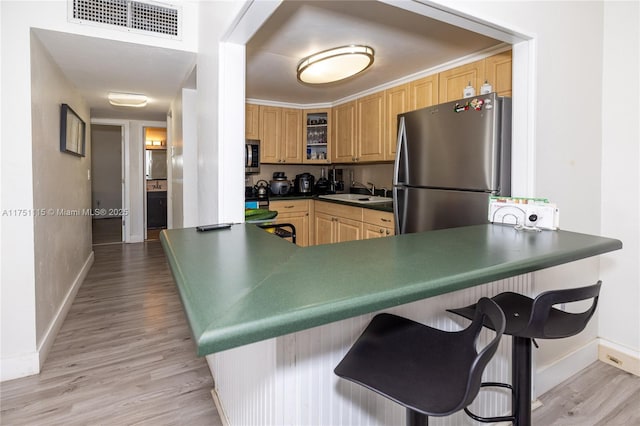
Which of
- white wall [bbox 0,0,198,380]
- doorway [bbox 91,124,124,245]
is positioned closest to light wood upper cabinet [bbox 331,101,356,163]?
white wall [bbox 0,0,198,380]

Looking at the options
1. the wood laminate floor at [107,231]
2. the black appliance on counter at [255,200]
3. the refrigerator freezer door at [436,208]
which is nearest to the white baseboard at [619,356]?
the refrigerator freezer door at [436,208]

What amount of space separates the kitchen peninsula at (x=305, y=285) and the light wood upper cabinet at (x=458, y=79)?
165 centimetres

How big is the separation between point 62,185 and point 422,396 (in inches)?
129

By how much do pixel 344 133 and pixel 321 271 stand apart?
3.62 m

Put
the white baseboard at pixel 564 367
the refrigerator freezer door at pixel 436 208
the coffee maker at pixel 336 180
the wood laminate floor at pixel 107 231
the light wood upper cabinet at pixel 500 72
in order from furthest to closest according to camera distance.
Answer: the wood laminate floor at pixel 107 231 → the coffee maker at pixel 336 180 → the light wood upper cabinet at pixel 500 72 → the refrigerator freezer door at pixel 436 208 → the white baseboard at pixel 564 367

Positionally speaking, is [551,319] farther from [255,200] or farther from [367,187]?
[367,187]

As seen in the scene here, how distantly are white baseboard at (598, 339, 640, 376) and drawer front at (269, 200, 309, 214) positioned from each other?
3.10m

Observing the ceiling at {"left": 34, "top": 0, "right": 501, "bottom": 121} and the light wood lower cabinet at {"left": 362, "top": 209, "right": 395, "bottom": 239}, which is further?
the light wood lower cabinet at {"left": 362, "top": 209, "right": 395, "bottom": 239}

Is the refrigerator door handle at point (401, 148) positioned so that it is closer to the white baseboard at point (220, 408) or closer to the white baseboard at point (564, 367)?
the white baseboard at point (564, 367)

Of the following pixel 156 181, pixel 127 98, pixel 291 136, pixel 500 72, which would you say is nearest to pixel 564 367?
pixel 500 72

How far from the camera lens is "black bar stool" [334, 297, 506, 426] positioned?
0.77 m

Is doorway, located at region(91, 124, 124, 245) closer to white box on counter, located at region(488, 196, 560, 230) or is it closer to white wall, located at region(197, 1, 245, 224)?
white wall, located at region(197, 1, 245, 224)

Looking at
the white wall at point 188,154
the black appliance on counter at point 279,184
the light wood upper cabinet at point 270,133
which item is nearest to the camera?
the white wall at point 188,154

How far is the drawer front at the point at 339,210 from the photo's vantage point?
3709mm
